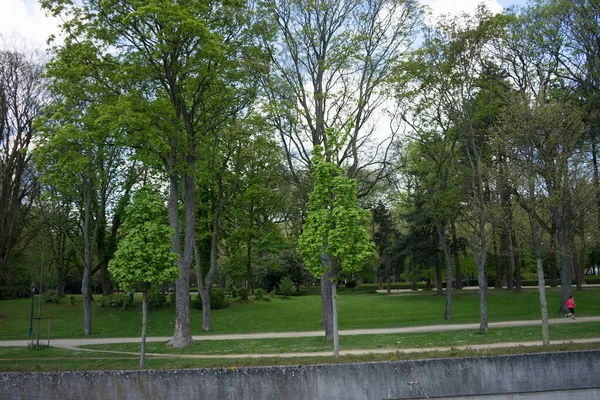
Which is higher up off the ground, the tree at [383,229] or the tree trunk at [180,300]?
the tree at [383,229]

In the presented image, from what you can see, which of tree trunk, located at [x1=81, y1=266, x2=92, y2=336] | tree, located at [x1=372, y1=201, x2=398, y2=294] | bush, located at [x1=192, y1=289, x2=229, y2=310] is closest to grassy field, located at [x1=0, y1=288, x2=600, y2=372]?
tree trunk, located at [x1=81, y1=266, x2=92, y2=336]

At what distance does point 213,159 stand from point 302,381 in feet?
61.6

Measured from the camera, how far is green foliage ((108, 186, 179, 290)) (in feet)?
44.7

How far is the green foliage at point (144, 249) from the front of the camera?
1363 centimetres

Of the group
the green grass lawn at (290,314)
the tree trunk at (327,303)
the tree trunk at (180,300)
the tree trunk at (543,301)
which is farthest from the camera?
the green grass lawn at (290,314)

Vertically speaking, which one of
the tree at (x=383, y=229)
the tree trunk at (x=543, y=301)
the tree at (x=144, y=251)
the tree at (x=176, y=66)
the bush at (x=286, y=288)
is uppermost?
the tree at (x=176, y=66)

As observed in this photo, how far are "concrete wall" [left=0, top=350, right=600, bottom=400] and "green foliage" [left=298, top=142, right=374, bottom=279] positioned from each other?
13.4ft

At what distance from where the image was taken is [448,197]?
25.1 m

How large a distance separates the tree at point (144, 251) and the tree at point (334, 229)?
405 cm

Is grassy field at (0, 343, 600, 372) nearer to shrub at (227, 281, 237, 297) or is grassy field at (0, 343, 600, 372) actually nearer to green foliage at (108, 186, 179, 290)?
green foliage at (108, 186, 179, 290)

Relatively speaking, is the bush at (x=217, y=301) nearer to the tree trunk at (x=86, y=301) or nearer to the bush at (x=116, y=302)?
the bush at (x=116, y=302)

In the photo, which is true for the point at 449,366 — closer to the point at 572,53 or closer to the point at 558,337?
the point at 558,337

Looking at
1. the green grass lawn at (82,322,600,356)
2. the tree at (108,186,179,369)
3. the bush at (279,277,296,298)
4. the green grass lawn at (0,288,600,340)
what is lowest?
the green grass lawn at (0,288,600,340)

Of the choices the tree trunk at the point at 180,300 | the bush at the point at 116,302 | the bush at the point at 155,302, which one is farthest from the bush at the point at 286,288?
the tree trunk at the point at 180,300
